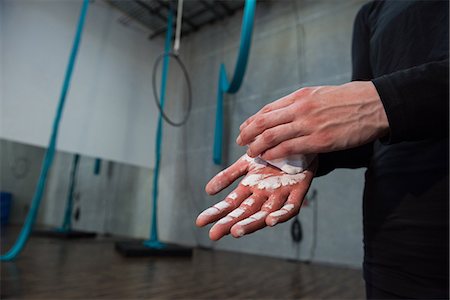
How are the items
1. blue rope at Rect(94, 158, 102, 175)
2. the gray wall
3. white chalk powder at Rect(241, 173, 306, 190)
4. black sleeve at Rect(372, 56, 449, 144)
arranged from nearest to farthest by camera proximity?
black sleeve at Rect(372, 56, 449, 144), white chalk powder at Rect(241, 173, 306, 190), the gray wall, blue rope at Rect(94, 158, 102, 175)

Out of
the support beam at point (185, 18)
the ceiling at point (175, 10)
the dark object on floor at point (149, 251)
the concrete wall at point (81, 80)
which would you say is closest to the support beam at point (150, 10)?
the ceiling at point (175, 10)

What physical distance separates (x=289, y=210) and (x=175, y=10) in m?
5.49

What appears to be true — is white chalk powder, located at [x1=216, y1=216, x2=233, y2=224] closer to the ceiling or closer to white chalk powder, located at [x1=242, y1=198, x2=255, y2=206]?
white chalk powder, located at [x1=242, y1=198, x2=255, y2=206]

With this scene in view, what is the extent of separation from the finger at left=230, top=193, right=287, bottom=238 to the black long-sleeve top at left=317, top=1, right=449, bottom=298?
0.14 m

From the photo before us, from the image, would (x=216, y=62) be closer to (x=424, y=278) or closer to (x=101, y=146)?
(x=101, y=146)

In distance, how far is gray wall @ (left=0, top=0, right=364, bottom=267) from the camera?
367 cm

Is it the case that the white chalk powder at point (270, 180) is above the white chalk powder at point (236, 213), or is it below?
above

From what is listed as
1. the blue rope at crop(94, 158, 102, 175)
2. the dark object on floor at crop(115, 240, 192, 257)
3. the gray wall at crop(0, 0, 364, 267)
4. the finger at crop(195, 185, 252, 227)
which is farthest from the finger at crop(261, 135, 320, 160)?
the blue rope at crop(94, 158, 102, 175)

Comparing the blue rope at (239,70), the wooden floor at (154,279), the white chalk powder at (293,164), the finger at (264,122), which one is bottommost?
the wooden floor at (154,279)

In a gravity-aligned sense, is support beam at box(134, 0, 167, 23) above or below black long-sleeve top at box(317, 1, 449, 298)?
above

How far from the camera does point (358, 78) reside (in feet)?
2.41

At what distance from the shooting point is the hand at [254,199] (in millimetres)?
414

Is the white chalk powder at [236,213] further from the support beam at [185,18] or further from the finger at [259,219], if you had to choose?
the support beam at [185,18]

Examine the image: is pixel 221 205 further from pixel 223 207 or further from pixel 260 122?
pixel 260 122
